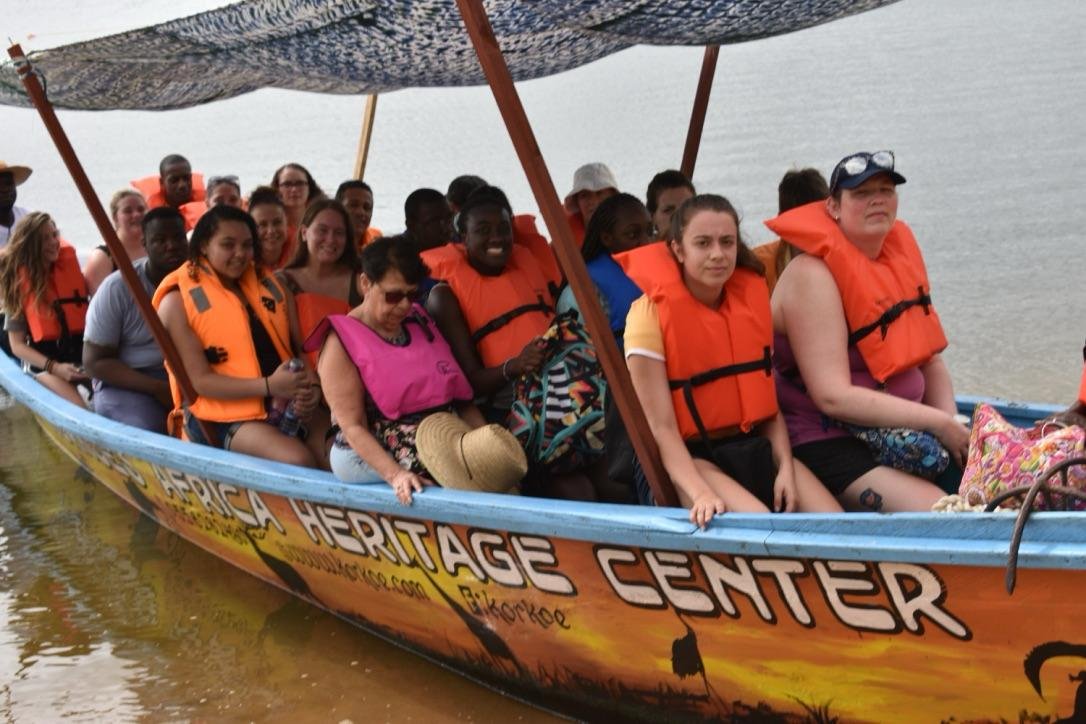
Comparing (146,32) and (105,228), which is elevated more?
(146,32)

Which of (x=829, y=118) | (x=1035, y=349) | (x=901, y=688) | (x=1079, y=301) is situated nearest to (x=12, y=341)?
(x=901, y=688)

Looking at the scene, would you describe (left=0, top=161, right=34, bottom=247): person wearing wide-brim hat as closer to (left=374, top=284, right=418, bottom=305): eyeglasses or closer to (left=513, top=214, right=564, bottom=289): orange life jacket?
(left=513, top=214, right=564, bottom=289): orange life jacket

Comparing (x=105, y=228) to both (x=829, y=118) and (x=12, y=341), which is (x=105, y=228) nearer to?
(x=12, y=341)

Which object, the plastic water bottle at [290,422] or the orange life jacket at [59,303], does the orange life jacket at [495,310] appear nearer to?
the plastic water bottle at [290,422]

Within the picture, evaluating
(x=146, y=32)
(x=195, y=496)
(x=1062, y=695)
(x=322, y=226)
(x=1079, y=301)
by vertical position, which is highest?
(x=146, y=32)

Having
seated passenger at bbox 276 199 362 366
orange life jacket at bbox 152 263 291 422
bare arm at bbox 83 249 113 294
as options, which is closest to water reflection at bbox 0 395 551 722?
orange life jacket at bbox 152 263 291 422

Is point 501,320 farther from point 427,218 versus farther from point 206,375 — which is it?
point 206,375

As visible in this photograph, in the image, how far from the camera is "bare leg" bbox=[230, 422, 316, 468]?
446 centimetres

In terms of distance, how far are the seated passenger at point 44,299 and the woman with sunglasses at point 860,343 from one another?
3.89m

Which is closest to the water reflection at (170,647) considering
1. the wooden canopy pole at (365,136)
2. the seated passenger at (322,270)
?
the seated passenger at (322,270)

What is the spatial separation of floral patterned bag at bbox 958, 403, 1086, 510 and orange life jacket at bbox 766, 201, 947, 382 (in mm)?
463

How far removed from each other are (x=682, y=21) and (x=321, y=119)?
Result: 1893 centimetres

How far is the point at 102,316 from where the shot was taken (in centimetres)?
516

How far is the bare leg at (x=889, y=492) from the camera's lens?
3363 millimetres
